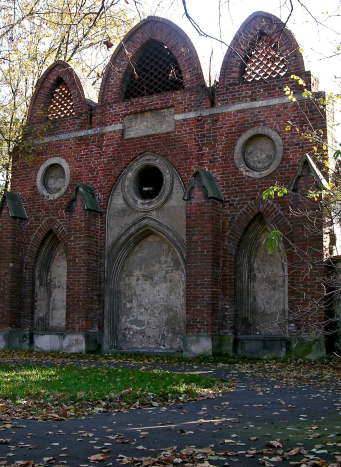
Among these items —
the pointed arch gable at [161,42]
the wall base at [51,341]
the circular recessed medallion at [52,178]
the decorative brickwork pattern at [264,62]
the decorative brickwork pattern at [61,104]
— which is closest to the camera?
the decorative brickwork pattern at [264,62]

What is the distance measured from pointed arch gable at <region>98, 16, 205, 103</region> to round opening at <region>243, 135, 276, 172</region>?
213cm

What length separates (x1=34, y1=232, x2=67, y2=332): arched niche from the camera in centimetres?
1600

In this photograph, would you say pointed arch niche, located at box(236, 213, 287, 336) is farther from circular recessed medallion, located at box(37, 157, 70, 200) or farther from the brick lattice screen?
circular recessed medallion, located at box(37, 157, 70, 200)

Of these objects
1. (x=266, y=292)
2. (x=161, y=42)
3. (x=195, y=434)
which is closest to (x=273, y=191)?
(x=195, y=434)

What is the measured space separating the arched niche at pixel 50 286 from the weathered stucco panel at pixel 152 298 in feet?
6.40

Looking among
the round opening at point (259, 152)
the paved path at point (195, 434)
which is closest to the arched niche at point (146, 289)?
the round opening at point (259, 152)

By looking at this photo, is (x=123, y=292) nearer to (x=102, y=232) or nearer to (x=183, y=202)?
(x=102, y=232)

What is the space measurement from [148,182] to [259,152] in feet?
10.8

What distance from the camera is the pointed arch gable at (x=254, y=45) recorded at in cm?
1330

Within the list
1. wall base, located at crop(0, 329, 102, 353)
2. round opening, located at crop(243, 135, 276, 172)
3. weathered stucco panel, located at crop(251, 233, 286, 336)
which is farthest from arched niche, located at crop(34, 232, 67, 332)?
round opening, located at crop(243, 135, 276, 172)

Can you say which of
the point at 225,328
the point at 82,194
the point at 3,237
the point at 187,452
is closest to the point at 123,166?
the point at 82,194

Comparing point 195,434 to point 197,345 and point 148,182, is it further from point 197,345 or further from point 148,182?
point 148,182

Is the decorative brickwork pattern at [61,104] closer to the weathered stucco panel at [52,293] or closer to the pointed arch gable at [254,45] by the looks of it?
the weathered stucco panel at [52,293]

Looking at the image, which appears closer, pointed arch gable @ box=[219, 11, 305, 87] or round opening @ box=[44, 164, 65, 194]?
pointed arch gable @ box=[219, 11, 305, 87]
